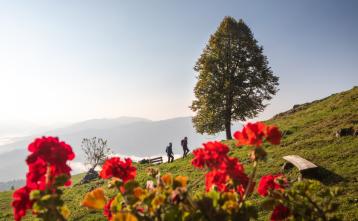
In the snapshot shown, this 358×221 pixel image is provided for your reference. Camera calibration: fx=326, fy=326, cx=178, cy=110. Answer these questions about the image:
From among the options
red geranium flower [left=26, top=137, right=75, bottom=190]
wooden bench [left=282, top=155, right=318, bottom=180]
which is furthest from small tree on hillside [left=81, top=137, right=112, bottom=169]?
red geranium flower [left=26, top=137, right=75, bottom=190]

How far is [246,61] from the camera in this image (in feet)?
132

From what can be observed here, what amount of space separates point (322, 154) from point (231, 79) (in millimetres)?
22038

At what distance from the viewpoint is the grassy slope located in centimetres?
1466

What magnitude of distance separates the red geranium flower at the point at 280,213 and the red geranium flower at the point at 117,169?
6.41 ft

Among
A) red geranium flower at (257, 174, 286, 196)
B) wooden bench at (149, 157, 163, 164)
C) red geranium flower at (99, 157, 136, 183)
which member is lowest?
wooden bench at (149, 157, 163, 164)

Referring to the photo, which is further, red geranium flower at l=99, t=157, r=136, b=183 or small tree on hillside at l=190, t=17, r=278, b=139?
small tree on hillside at l=190, t=17, r=278, b=139

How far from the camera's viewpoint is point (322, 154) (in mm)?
18953

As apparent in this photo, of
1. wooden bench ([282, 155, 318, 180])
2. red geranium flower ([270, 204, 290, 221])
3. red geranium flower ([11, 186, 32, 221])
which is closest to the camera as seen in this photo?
red geranium flower ([11, 186, 32, 221])

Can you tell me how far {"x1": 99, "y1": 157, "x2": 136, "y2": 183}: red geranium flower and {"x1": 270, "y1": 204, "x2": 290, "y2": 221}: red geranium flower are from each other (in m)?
1.95

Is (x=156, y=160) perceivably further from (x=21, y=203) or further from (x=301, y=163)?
(x=21, y=203)

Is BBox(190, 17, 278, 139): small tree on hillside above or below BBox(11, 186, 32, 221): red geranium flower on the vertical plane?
above

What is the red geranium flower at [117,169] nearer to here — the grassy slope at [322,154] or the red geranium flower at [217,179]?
the red geranium flower at [217,179]

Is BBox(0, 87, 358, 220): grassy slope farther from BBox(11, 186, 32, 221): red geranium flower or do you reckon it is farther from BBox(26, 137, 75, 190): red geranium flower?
BBox(11, 186, 32, 221): red geranium flower

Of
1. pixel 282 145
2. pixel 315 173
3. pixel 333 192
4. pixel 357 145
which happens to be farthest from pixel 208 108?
pixel 333 192
